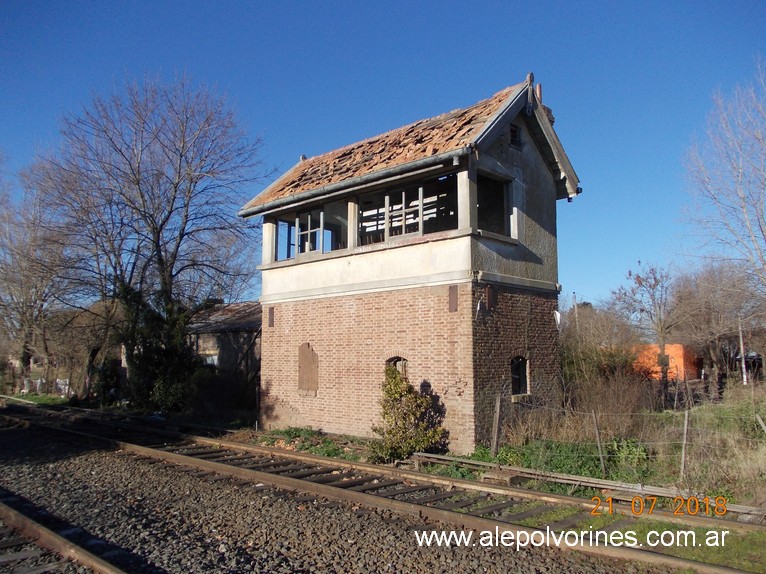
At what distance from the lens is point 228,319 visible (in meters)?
28.9

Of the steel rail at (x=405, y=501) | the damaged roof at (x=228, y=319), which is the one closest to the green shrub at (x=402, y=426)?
the steel rail at (x=405, y=501)

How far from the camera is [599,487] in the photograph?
887 cm

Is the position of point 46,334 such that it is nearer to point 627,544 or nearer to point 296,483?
point 296,483

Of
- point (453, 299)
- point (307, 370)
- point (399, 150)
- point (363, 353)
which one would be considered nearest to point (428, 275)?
point (453, 299)

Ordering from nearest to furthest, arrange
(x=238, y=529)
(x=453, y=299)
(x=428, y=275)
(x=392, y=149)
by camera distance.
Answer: (x=238, y=529)
(x=453, y=299)
(x=428, y=275)
(x=392, y=149)

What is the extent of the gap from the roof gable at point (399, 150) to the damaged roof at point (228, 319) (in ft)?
28.2

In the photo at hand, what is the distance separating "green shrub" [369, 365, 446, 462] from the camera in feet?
38.0

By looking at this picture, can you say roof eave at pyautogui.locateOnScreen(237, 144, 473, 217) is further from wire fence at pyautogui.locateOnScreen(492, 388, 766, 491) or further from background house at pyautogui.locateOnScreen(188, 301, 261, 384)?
background house at pyautogui.locateOnScreen(188, 301, 261, 384)

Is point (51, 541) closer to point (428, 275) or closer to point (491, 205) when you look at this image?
point (428, 275)

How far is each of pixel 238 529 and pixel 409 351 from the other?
662 centimetres

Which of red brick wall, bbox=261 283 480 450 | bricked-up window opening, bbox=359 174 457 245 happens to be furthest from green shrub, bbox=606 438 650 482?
bricked-up window opening, bbox=359 174 457 245

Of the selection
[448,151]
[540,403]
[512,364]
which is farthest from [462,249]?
[540,403]

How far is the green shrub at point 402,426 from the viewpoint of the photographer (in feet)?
38.0

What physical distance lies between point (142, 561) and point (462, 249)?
8467 mm
